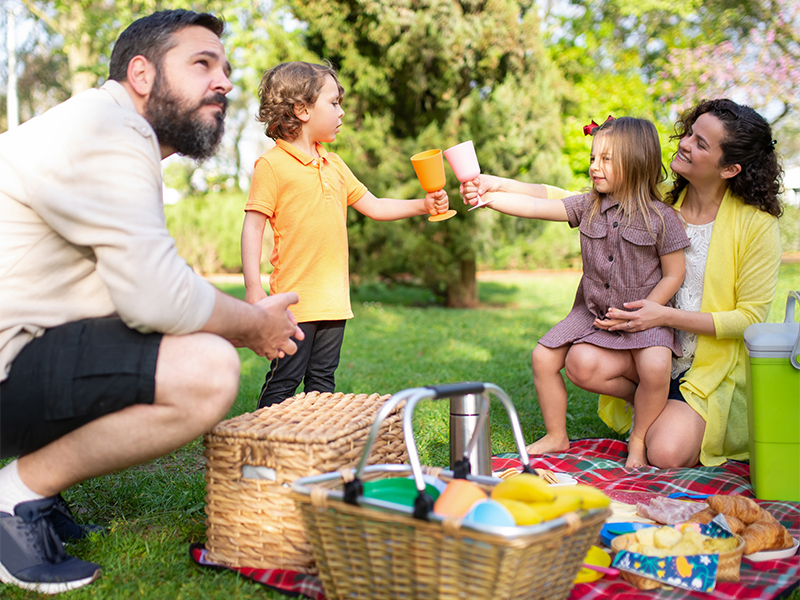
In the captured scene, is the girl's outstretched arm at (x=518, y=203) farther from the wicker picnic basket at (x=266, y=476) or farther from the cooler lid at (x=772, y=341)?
the wicker picnic basket at (x=266, y=476)

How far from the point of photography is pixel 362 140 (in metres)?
7.77

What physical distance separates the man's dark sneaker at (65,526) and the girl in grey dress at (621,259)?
1845 millimetres

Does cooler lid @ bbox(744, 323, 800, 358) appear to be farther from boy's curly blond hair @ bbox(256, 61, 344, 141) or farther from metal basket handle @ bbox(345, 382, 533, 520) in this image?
boy's curly blond hair @ bbox(256, 61, 344, 141)

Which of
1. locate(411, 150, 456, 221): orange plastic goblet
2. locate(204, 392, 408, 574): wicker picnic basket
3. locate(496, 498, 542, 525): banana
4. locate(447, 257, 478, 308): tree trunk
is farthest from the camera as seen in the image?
locate(447, 257, 478, 308): tree trunk

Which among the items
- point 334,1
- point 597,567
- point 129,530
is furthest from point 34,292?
point 334,1

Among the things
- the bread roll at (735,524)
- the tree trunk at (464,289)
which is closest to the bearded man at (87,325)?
the bread roll at (735,524)

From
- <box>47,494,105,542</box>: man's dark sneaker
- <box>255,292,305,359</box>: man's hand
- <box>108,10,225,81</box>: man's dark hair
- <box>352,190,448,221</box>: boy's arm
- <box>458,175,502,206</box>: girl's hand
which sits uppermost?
<box>108,10,225,81</box>: man's dark hair

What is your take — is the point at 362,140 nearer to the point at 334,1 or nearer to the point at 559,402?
the point at 334,1

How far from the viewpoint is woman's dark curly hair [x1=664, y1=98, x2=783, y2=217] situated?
2.88 meters

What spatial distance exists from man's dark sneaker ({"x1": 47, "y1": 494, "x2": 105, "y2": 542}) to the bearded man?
0.22 m

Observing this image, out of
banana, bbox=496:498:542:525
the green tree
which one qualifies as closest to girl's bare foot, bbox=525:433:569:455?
banana, bbox=496:498:542:525

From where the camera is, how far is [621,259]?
2973 mm

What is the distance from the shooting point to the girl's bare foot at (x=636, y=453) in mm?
2844

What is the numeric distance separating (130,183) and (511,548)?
1300 mm
